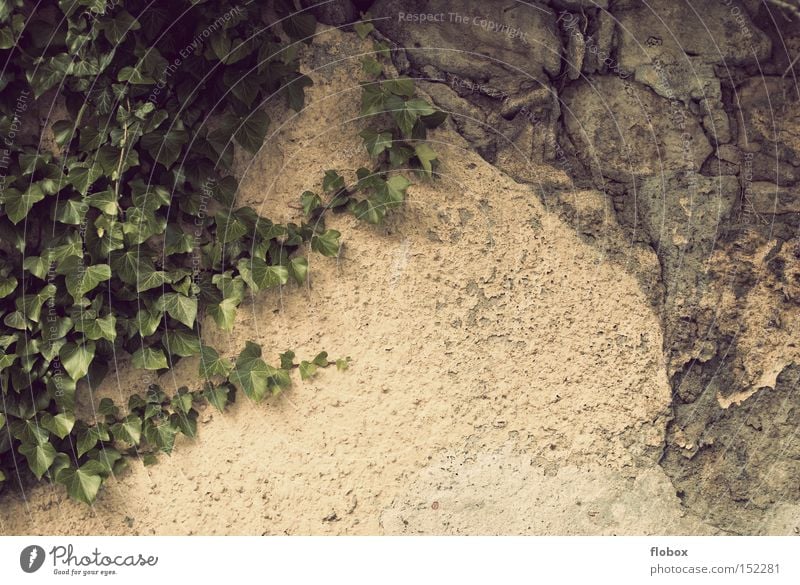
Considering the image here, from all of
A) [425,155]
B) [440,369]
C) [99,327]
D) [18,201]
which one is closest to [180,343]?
[99,327]

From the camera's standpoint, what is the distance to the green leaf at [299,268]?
3.07 meters

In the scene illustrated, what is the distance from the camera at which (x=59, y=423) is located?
315 centimetres

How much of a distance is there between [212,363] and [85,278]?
0.49 m

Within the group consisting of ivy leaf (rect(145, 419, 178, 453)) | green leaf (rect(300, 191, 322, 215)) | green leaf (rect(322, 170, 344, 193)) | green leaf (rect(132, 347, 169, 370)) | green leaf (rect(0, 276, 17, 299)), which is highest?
green leaf (rect(322, 170, 344, 193))

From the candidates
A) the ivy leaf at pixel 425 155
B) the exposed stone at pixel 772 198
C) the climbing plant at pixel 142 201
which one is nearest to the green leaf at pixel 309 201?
the climbing plant at pixel 142 201

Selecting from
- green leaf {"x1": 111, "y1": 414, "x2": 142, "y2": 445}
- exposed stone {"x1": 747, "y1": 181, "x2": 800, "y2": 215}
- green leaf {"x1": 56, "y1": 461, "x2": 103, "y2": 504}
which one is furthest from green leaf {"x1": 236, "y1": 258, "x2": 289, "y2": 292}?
exposed stone {"x1": 747, "y1": 181, "x2": 800, "y2": 215}

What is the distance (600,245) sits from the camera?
10.3 feet

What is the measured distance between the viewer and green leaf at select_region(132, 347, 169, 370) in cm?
312

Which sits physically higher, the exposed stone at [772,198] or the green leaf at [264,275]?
the green leaf at [264,275]

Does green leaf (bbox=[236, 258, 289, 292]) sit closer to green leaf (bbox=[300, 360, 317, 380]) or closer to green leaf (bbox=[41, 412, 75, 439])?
green leaf (bbox=[300, 360, 317, 380])

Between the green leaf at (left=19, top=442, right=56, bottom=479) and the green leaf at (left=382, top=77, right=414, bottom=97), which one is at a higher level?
the green leaf at (left=382, top=77, right=414, bottom=97)

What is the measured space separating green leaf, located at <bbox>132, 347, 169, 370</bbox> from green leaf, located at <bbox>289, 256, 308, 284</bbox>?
51 cm

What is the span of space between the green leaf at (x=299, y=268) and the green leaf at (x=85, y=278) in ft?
1.91

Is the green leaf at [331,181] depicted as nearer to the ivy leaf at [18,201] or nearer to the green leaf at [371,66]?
the green leaf at [371,66]
